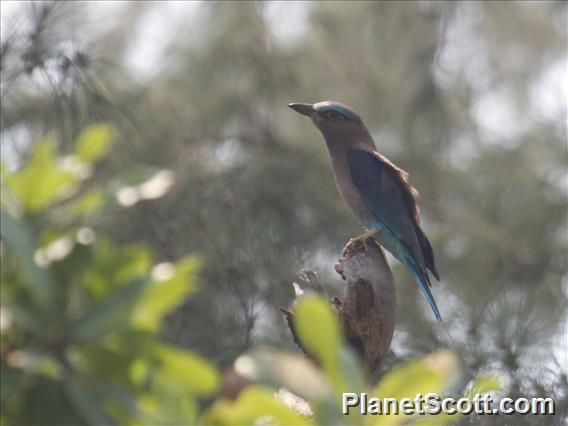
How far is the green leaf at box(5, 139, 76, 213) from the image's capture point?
1.34 metres

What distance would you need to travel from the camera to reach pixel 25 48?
497 cm

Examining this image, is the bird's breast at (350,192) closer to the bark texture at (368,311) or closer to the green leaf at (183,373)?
the bark texture at (368,311)

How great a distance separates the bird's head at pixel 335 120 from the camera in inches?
199

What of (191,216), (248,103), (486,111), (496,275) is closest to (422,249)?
(191,216)

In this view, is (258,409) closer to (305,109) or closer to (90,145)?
(90,145)

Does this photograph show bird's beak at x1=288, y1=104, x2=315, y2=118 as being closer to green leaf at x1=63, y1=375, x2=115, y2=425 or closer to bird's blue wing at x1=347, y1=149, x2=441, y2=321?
bird's blue wing at x1=347, y1=149, x2=441, y2=321

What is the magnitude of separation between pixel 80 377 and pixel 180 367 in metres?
0.12

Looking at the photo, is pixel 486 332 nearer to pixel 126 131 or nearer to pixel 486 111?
pixel 126 131

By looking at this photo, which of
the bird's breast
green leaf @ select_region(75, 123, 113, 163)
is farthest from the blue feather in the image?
green leaf @ select_region(75, 123, 113, 163)

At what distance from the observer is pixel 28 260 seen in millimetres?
1291

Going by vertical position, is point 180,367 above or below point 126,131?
below

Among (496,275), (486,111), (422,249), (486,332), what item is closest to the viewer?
(422,249)

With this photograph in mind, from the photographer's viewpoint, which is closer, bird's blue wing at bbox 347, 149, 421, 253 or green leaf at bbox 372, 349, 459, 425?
green leaf at bbox 372, 349, 459, 425

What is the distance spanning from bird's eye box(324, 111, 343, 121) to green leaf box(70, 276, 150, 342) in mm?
3742
